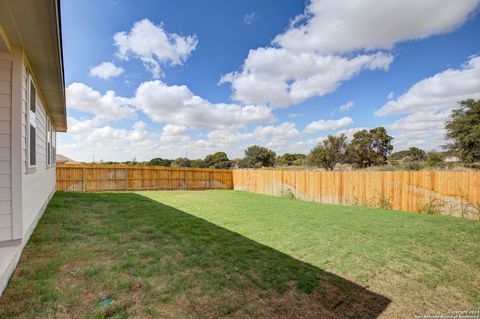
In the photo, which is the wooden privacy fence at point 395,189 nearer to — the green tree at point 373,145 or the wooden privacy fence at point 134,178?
the wooden privacy fence at point 134,178

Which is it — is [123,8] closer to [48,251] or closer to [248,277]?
[48,251]

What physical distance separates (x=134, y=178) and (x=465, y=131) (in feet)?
84.1

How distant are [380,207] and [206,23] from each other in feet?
33.2

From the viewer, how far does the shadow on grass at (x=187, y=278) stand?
2111 mm

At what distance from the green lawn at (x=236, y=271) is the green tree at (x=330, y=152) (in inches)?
958

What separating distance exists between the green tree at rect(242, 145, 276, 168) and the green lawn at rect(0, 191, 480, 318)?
42.3m

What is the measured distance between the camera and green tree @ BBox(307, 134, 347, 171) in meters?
28.9

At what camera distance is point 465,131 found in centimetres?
1875

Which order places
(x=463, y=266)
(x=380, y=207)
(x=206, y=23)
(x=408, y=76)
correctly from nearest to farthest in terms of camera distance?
(x=463, y=266), (x=380, y=207), (x=206, y=23), (x=408, y=76)

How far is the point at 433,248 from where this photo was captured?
13.6 feet

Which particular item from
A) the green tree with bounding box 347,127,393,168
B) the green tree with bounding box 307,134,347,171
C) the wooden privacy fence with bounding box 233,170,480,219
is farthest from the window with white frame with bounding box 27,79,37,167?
the green tree with bounding box 347,127,393,168

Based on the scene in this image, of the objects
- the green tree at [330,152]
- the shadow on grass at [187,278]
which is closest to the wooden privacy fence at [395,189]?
the shadow on grass at [187,278]

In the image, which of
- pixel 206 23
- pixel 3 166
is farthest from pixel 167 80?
pixel 3 166

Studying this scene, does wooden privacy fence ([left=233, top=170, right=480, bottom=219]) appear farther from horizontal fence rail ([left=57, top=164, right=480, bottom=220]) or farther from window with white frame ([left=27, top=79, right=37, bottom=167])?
window with white frame ([left=27, top=79, right=37, bottom=167])
